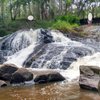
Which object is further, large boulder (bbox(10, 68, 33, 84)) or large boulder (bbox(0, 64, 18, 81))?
large boulder (bbox(0, 64, 18, 81))

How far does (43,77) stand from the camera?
1239cm

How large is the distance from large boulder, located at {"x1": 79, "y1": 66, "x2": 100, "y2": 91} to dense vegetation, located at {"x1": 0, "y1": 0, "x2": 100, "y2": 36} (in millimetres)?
15828

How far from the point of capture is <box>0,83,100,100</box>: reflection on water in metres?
9.77

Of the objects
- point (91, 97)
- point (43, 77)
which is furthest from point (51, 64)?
point (91, 97)

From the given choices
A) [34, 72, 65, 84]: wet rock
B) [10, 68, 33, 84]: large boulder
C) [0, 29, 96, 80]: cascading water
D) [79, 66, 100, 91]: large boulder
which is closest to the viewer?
[79, 66, 100, 91]: large boulder

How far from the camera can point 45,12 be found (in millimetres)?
34375

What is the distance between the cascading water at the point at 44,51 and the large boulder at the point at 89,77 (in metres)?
1.74

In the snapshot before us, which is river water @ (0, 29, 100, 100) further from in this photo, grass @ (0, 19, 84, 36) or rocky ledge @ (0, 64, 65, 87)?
grass @ (0, 19, 84, 36)

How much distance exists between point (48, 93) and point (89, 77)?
1692 mm

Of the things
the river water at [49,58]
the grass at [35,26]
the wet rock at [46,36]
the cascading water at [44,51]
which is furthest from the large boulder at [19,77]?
the grass at [35,26]

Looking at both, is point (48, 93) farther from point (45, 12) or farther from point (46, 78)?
point (45, 12)

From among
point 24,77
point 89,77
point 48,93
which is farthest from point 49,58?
point 48,93

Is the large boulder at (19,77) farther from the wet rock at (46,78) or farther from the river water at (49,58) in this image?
the river water at (49,58)

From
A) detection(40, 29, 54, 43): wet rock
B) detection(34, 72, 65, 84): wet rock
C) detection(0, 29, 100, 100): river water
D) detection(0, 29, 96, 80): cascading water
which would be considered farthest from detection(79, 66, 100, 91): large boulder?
detection(40, 29, 54, 43): wet rock
